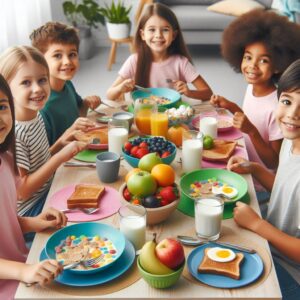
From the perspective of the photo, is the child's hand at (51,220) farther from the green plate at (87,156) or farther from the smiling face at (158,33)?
the smiling face at (158,33)

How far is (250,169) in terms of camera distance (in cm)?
184

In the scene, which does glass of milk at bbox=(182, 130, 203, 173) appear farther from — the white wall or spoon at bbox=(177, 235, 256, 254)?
the white wall

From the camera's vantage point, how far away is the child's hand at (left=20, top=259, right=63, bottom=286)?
1.21 m

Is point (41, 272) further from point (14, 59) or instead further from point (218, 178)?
point (14, 59)

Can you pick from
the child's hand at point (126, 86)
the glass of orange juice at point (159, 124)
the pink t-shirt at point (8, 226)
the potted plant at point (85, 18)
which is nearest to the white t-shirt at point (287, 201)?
the glass of orange juice at point (159, 124)

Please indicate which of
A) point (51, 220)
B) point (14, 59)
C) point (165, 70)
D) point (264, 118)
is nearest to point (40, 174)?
point (51, 220)

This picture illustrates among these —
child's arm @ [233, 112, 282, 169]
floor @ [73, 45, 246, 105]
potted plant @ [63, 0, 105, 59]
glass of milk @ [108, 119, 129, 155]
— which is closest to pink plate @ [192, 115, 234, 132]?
child's arm @ [233, 112, 282, 169]

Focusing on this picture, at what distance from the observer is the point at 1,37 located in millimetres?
3971

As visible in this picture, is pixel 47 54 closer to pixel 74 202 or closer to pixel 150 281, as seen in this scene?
pixel 74 202

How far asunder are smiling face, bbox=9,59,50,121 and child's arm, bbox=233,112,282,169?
0.83 metres

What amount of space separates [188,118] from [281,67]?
1.69 ft

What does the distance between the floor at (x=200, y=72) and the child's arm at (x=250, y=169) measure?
2.69 m

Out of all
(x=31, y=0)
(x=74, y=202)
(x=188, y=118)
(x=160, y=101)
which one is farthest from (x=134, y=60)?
(x=31, y=0)

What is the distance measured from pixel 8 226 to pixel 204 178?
699 mm
